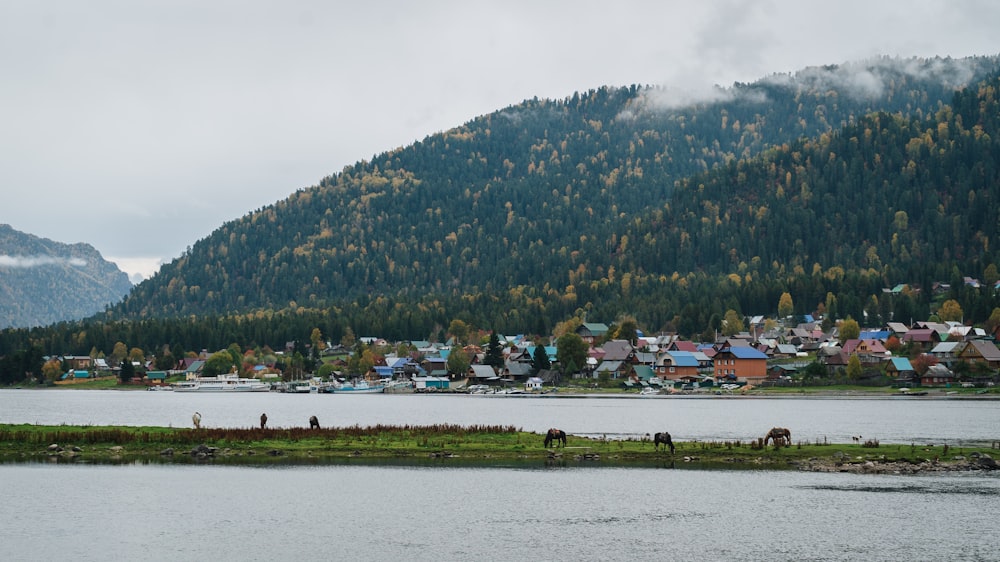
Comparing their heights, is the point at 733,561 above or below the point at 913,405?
below

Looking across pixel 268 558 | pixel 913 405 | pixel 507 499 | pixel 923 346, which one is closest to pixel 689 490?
pixel 507 499

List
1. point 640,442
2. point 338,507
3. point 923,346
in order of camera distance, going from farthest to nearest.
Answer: point 923,346 < point 640,442 < point 338,507

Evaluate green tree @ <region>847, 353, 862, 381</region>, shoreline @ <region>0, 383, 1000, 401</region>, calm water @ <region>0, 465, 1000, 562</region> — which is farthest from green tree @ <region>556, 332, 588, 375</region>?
calm water @ <region>0, 465, 1000, 562</region>

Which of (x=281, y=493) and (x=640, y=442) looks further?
(x=640, y=442)

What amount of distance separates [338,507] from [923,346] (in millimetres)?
162322

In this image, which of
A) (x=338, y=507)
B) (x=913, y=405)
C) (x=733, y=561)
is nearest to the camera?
(x=733, y=561)

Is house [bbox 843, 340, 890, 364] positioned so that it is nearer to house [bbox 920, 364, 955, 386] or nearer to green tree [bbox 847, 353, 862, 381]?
green tree [bbox 847, 353, 862, 381]

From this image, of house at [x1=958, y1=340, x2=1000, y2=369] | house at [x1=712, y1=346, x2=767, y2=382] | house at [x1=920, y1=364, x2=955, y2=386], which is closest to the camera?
house at [x1=920, y1=364, x2=955, y2=386]

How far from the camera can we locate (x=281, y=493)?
54.3 meters

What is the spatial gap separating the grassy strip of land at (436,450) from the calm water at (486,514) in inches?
153

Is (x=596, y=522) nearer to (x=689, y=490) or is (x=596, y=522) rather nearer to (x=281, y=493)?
(x=689, y=490)

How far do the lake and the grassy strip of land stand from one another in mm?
2946

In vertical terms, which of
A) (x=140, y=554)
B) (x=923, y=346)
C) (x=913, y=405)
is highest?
(x=923, y=346)

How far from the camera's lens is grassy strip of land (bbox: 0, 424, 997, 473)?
214ft
